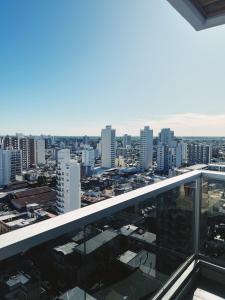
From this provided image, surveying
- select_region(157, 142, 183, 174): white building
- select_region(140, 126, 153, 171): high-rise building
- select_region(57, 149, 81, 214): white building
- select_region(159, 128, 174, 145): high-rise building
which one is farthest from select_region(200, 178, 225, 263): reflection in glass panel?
select_region(159, 128, 174, 145): high-rise building

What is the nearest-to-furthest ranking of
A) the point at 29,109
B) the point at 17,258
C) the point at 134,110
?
the point at 17,258 → the point at 29,109 → the point at 134,110

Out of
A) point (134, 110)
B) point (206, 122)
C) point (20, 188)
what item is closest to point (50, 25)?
point (206, 122)

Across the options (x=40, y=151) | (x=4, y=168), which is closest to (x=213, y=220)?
(x=4, y=168)

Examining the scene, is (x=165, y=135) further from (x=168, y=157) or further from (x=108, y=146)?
(x=108, y=146)

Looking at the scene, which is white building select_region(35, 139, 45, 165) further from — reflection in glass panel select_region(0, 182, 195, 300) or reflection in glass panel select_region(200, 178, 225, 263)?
reflection in glass panel select_region(0, 182, 195, 300)

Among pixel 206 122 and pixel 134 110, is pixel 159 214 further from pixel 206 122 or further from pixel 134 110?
pixel 134 110

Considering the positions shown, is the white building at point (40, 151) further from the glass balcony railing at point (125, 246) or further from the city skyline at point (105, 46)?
the glass balcony railing at point (125, 246)

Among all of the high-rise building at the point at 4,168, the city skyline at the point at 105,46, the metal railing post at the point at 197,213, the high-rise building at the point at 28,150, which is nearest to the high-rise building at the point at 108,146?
the high-rise building at the point at 28,150
